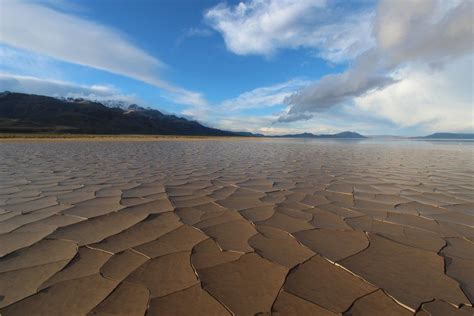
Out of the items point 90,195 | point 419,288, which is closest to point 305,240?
point 419,288

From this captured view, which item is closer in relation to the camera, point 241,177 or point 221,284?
point 221,284

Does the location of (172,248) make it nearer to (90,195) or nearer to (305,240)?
(305,240)

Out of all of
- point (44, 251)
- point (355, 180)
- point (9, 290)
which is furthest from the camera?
point (355, 180)

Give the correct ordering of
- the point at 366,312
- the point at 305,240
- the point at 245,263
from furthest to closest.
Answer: the point at 305,240, the point at 245,263, the point at 366,312

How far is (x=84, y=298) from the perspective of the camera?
2100 millimetres

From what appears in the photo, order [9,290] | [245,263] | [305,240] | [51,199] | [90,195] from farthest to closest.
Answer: [90,195] → [51,199] → [305,240] → [245,263] → [9,290]

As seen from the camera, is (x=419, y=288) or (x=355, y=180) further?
(x=355, y=180)

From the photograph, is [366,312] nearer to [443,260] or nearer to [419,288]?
[419,288]

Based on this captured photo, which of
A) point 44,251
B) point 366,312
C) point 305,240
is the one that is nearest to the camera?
point 366,312

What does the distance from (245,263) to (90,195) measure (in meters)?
3.99

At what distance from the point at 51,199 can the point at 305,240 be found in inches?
181

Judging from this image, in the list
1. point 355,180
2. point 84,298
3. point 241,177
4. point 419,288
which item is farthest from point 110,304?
point 355,180

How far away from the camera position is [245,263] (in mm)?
2680

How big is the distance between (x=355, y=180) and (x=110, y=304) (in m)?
6.84
